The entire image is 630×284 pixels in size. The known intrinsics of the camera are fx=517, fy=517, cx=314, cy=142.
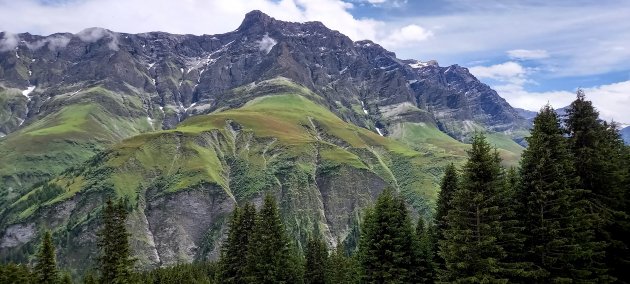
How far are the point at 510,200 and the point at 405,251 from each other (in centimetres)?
1581

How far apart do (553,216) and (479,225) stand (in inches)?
202

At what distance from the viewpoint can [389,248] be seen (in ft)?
158

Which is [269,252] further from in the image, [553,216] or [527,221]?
[553,216]

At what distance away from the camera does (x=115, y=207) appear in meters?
50.2

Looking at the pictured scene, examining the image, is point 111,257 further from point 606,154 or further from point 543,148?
point 606,154

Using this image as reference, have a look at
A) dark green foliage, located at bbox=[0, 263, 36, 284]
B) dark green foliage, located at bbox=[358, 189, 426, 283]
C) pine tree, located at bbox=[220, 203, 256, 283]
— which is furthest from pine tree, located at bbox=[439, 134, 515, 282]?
dark green foliage, located at bbox=[0, 263, 36, 284]

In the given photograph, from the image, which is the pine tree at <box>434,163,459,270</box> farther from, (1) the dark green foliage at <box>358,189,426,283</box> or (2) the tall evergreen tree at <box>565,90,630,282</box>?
(2) the tall evergreen tree at <box>565,90,630,282</box>

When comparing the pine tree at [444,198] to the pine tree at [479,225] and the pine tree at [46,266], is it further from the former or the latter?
the pine tree at [46,266]

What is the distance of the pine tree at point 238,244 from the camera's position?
63.8m

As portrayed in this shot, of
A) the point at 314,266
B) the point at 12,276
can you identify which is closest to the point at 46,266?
the point at 12,276

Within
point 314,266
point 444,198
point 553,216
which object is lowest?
point 314,266

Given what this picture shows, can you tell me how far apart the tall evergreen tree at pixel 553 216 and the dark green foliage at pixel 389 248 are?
14.8 metres

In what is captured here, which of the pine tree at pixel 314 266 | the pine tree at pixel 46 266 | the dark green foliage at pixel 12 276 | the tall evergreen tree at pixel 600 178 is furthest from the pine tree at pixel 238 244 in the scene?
the tall evergreen tree at pixel 600 178

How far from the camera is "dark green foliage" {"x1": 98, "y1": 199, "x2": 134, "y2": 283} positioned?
160 ft
